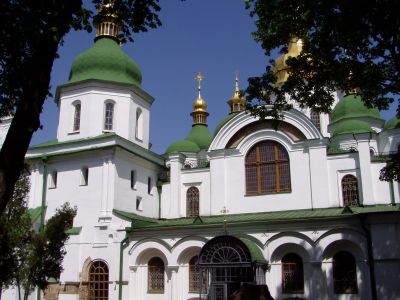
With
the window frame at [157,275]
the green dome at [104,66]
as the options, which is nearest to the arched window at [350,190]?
the window frame at [157,275]

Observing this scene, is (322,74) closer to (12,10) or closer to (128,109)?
(12,10)

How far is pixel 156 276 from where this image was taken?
74.1ft

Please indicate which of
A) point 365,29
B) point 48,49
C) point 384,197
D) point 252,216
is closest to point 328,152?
point 384,197

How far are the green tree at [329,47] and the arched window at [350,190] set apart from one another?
962 cm

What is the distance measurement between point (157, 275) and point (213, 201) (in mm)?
4574

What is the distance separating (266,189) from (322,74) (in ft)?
39.1

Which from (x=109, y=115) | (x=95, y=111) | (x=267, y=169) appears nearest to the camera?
(x=267, y=169)

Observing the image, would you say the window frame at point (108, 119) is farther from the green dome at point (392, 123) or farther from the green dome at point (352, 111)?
the green dome at point (392, 123)

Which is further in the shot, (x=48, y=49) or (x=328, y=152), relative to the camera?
(x=328, y=152)

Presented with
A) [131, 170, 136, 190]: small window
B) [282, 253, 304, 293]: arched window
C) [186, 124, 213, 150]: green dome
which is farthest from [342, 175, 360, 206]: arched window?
[186, 124, 213, 150]: green dome

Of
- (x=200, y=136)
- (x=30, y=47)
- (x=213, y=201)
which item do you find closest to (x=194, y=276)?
(x=213, y=201)

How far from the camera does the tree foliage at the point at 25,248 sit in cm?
1612

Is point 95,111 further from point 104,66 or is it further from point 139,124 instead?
point 139,124

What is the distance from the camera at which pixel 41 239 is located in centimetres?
1692
